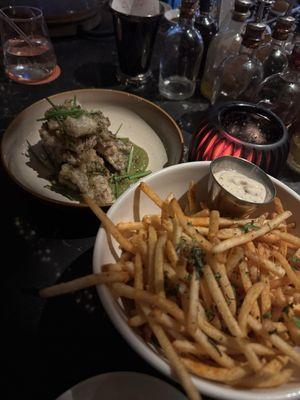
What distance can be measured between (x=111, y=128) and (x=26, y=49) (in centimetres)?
76

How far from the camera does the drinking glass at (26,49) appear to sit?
1.98 meters

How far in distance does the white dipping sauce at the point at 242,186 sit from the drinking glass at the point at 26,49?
1.36 metres

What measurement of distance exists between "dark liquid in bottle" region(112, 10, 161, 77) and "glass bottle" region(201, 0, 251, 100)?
1.07ft

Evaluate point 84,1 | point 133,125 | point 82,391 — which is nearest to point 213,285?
point 82,391

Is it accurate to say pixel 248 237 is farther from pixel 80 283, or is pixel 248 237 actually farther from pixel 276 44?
pixel 276 44

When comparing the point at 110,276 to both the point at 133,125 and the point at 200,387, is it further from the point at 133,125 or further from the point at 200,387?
the point at 133,125

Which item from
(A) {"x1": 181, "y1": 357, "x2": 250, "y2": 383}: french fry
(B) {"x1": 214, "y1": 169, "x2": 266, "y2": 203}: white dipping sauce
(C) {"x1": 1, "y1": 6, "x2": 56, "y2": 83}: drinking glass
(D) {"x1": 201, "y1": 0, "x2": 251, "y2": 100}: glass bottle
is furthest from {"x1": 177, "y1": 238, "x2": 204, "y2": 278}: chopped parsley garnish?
(C) {"x1": 1, "y1": 6, "x2": 56, "y2": 83}: drinking glass

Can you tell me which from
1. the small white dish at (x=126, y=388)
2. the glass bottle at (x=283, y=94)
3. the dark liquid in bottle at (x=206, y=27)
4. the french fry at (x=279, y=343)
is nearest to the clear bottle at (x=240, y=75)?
the glass bottle at (x=283, y=94)

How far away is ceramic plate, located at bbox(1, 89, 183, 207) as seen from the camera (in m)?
1.36

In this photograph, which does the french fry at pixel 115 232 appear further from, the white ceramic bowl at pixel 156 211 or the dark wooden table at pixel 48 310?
the dark wooden table at pixel 48 310

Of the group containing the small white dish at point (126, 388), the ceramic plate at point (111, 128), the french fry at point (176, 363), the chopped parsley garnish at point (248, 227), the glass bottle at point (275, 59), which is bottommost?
the small white dish at point (126, 388)

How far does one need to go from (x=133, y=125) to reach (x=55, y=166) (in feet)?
1.53

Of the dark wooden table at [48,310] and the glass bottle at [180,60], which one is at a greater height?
the glass bottle at [180,60]

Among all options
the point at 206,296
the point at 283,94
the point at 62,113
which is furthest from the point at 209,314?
the point at 283,94
